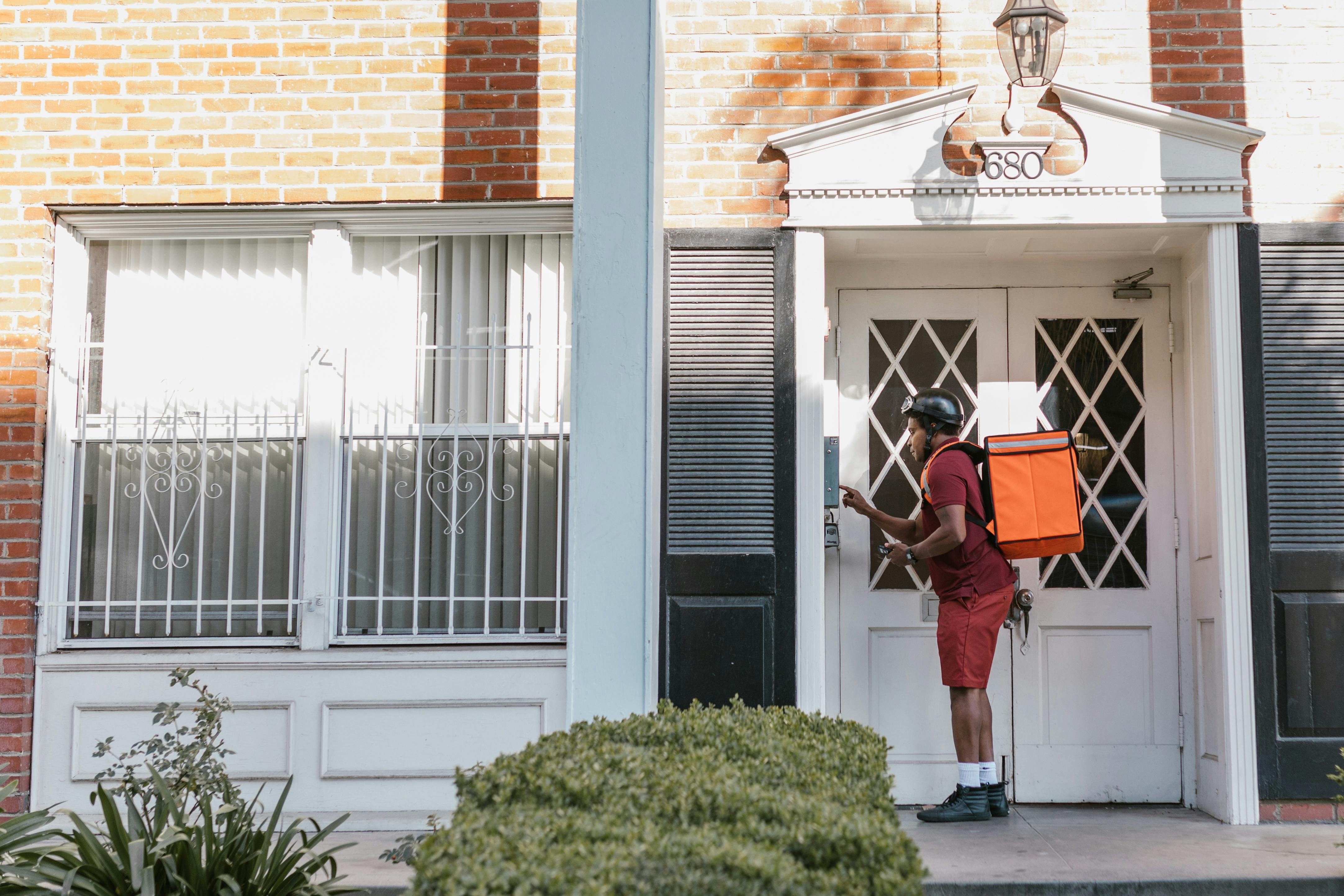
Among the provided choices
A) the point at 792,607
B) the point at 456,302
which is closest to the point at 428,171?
the point at 456,302

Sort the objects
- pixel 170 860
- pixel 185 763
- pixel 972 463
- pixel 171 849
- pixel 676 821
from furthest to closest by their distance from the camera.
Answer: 1. pixel 972 463
2. pixel 185 763
3. pixel 171 849
4. pixel 170 860
5. pixel 676 821

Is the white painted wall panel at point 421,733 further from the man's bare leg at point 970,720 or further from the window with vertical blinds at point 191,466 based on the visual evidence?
the man's bare leg at point 970,720

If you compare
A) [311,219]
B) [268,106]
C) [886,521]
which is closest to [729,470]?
[886,521]

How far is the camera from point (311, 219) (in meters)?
5.83

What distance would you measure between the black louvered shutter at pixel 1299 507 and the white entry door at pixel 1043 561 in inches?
20.3

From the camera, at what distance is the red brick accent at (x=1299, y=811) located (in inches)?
205

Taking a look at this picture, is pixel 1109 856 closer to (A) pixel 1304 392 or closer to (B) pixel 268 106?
(A) pixel 1304 392

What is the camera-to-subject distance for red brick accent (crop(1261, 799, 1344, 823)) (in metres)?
5.20

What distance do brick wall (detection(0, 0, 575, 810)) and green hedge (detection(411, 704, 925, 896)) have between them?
3.45 m

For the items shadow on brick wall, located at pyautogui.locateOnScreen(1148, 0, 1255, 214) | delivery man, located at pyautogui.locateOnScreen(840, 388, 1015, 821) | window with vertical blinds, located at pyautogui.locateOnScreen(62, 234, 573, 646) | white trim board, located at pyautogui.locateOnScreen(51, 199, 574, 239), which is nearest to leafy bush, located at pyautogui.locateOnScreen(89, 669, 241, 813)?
window with vertical blinds, located at pyautogui.locateOnScreen(62, 234, 573, 646)

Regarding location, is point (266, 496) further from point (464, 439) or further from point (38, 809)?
point (38, 809)

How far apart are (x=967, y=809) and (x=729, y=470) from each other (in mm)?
1819

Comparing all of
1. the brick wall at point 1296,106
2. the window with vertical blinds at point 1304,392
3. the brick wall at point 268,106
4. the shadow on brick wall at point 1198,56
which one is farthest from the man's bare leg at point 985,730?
the brick wall at point 268,106

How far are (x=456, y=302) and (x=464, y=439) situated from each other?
687 mm
